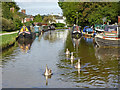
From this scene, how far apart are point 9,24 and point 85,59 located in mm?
40288

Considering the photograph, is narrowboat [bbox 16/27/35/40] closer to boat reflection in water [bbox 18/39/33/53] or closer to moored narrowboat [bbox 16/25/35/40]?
moored narrowboat [bbox 16/25/35/40]

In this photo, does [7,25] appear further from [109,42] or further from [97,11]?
[109,42]

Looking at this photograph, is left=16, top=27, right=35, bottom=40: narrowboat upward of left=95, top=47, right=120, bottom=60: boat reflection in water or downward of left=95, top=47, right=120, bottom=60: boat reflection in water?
upward

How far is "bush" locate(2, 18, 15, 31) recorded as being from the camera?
201ft

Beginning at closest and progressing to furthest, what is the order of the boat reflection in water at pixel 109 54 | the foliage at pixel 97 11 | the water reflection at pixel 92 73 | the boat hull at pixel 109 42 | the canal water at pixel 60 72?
the canal water at pixel 60 72, the water reflection at pixel 92 73, the boat reflection in water at pixel 109 54, the boat hull at pixel 109 42, the foliage at pixel 97 11

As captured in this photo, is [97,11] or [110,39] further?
Answer: [97,11]

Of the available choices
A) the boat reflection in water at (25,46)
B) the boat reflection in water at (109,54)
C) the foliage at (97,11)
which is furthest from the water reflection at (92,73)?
the foliage at (97,11)

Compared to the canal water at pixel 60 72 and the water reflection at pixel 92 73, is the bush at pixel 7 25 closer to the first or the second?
the canal water at pixel 60 72

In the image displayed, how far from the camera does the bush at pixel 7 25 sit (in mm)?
61237

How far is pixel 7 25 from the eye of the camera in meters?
62.9

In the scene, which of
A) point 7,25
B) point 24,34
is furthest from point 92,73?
point 7,25

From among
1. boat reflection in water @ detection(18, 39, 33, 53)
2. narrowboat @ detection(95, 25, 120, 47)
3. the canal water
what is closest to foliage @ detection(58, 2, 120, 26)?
boat reflection in water @ detection(18, 39, 33, 53)

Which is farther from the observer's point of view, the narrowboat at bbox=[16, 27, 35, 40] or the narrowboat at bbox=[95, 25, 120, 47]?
the narrowboat at bbox=[16, 27, 35, 40]

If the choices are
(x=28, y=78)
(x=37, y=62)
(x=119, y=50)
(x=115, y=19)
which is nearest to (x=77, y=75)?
(x=28, y=78)
